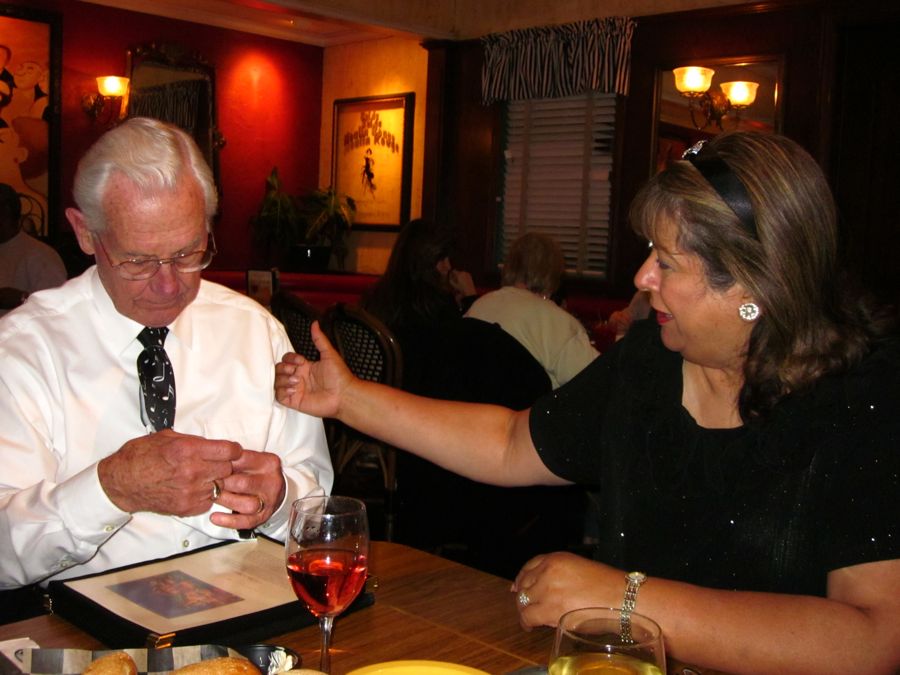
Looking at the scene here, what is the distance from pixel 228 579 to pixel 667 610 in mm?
610

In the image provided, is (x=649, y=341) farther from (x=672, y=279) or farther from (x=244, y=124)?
(x=244, y=124)

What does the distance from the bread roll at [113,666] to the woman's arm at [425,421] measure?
0.95m

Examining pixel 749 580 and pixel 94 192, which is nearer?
pixel 749 580

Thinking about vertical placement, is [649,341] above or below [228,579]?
above

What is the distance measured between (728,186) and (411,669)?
2.90 ft

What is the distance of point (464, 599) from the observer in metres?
1.33

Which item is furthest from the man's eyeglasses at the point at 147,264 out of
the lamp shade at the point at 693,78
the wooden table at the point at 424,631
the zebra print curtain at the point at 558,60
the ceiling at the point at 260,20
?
the ceiling at the point at 260,20

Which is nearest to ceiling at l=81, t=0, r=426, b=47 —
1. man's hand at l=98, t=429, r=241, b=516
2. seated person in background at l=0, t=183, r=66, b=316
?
seated person in background at l=0, t=183, r=66, b=316

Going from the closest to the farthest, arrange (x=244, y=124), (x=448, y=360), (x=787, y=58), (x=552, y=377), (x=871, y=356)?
(x=871, y=356), (x=448, y=360), (x=552, y=377), (x=787, y=58), (x=244, y=124)

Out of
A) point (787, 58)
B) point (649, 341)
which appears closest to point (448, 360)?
point (649, 341)

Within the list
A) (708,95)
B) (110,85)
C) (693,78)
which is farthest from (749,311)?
(110,85)

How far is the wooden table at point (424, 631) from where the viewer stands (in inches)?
44.6

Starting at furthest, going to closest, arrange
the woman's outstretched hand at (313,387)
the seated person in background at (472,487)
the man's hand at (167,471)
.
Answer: the seated person in background at (472,487) < the woman's outstretched hand at (313,387) < the man's hand at (167,471)

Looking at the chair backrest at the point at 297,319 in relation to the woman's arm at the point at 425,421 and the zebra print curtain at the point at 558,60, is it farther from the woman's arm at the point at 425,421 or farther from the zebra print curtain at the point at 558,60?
the zebra print curtain at the point at 558,60
